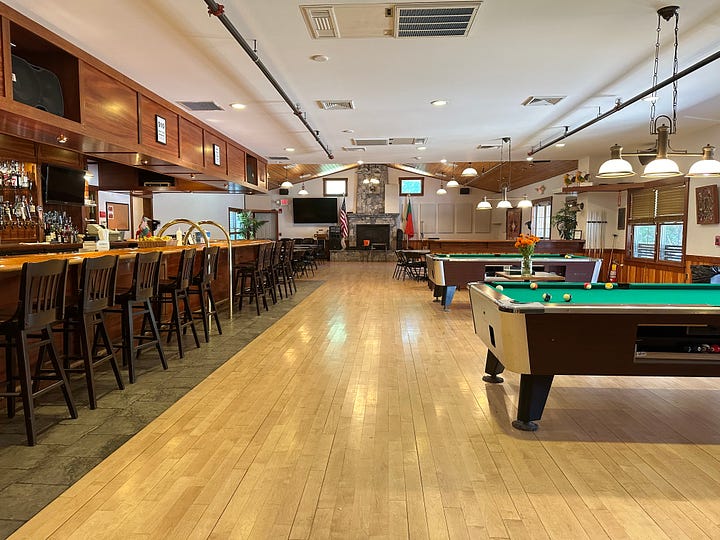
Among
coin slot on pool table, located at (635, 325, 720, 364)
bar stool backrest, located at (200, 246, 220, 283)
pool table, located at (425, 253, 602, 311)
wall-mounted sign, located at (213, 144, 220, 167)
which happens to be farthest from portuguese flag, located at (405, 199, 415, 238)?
coin slot on pool table, located at (635, 325, 720, 364)

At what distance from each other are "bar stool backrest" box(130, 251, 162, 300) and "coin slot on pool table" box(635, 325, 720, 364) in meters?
3.74

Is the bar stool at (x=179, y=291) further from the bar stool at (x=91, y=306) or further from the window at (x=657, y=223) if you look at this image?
the window at (x=657, y=223)

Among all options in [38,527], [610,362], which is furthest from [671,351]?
[38,527]

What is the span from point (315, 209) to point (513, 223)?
26.2 ft

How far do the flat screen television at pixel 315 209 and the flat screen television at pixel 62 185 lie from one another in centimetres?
1309

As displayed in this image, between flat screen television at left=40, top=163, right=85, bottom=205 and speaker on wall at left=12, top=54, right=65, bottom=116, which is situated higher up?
A: speaker on wall at left=12, top=54, right=65, bottom=116

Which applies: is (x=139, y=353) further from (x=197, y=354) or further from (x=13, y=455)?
(x=13, y=455)

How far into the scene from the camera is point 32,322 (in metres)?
2.89

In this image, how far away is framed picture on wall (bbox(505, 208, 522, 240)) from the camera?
58.9ft

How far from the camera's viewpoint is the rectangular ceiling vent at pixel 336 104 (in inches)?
247

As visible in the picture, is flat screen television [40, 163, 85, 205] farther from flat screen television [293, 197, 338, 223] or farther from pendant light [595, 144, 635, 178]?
flat screen television [293, 197, 338, 223]

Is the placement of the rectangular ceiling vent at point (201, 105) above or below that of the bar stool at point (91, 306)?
above

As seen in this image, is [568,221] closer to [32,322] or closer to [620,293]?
[620,293]

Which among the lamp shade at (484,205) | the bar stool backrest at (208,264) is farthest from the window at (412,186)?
the bar stool backrest at (208,264)
